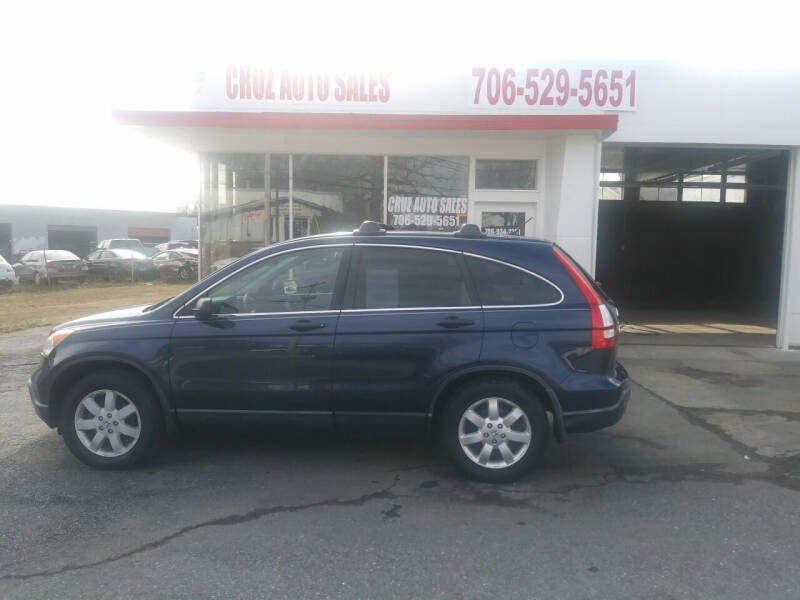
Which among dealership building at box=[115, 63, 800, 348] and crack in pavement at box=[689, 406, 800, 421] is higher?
dealership building at box=[115, 63, 800, 348]

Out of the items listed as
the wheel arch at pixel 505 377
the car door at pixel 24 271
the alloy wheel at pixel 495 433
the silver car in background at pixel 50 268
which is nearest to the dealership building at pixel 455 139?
the wheel arch at pixel 505 377

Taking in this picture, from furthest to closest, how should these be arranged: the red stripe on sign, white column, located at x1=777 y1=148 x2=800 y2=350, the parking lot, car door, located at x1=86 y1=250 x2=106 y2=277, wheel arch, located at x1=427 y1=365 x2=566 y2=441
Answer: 1. car door, located at x1=86 y1=250 x2=106 y2=277
2. white column, located at x1=777 y1=148 x2=800 y2=350
3. the red stripe on sign
4. wheel arch, located at x1=427 y1=365 x2=566 y2=441
5. the parking lot

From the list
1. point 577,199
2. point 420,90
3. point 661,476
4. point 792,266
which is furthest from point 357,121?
point 792,266

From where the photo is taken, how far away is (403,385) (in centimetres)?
495

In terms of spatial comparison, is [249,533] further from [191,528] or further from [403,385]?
[403,385]

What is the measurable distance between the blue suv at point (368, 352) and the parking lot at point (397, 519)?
442mm

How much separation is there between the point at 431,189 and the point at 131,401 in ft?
22.6

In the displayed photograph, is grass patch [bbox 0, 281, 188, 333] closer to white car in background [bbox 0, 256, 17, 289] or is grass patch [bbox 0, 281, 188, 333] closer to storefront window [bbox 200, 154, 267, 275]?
white car in background [bbox 0, 256, 17, 289]

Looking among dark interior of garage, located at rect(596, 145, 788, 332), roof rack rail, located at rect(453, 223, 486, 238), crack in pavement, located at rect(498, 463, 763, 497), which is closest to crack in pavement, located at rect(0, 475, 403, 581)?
crack in pavement, located at rect(498, 463, 763, 497)

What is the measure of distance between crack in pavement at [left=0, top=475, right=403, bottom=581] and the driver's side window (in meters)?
1.38

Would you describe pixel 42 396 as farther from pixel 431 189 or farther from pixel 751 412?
pixel 431 189

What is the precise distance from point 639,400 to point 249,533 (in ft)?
16.3

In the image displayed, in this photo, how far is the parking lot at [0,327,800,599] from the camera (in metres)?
3.63

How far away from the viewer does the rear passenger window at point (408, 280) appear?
5.04m
